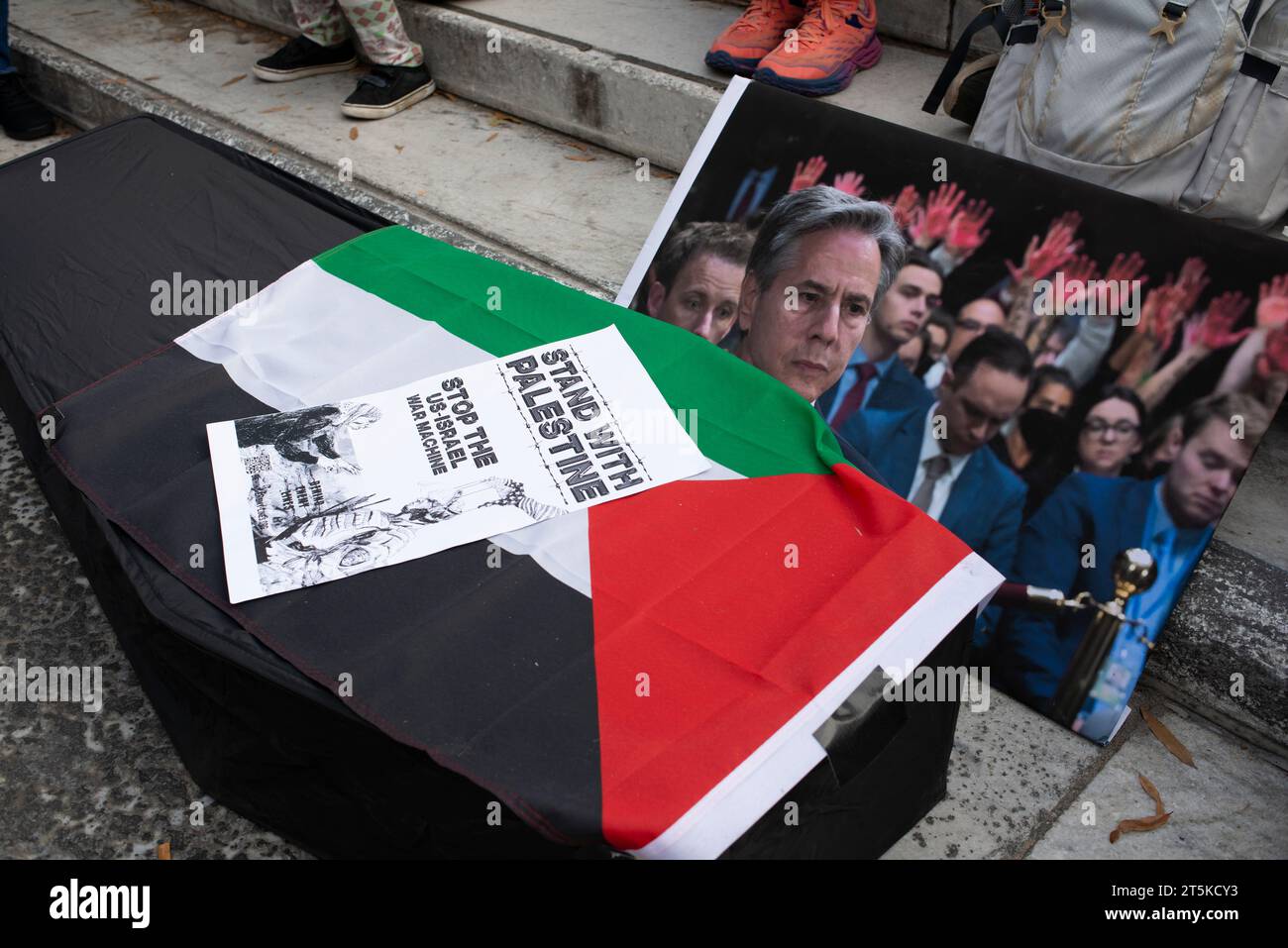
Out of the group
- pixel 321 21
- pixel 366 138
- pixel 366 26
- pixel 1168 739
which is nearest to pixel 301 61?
pixel 321 21

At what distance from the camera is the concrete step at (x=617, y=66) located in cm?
238

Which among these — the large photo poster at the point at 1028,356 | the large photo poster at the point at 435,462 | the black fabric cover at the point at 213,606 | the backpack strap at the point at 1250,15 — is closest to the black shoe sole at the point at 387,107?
the black fabric cover at the point at 213,606

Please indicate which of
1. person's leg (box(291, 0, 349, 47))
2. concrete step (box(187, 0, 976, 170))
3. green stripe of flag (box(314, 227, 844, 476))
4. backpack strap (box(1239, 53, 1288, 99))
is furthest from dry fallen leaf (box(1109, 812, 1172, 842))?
person's leg (box(291, 0, 349, 47))

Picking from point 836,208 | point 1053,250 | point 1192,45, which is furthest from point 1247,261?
point 836,208

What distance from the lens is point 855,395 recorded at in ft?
5.47

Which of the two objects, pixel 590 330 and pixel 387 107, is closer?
pixel 590 330

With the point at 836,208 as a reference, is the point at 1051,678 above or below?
below

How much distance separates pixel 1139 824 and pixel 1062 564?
0.35 m

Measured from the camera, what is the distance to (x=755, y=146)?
1839 mm

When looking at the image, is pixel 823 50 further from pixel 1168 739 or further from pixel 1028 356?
pixel 1168 739

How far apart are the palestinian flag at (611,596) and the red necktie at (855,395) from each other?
11.3 inches
